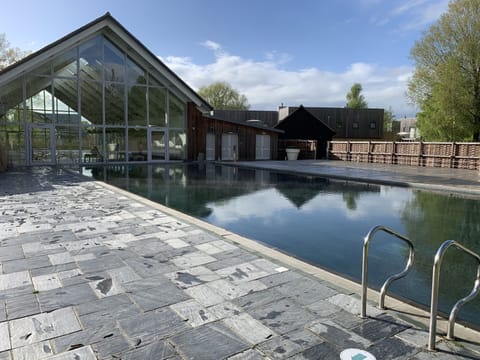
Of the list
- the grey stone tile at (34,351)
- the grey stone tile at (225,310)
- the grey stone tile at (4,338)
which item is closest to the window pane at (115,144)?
the grey stone tile at (4,338)

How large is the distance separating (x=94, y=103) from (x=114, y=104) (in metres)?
0.99

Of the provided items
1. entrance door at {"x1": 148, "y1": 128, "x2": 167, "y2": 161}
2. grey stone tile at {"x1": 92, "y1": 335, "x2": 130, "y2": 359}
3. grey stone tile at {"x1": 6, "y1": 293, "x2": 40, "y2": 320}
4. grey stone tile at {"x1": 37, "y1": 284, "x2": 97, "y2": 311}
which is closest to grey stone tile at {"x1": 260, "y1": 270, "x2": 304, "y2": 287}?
grey stone tile at {"x1": 92, "y1": 335, "x2": 130, "y2": 359}

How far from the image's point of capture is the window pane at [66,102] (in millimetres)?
16766

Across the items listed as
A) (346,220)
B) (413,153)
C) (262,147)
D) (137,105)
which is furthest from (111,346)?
(262,147)

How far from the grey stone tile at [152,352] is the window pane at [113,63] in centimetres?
1805

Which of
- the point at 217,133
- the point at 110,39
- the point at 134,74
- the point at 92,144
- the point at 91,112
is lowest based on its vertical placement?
the point at 92,144

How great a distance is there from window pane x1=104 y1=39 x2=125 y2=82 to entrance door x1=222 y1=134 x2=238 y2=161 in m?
7.18

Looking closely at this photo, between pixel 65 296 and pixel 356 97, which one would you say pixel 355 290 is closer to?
pixel 65 296

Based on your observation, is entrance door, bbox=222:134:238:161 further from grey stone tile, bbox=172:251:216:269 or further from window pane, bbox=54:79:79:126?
grey stone tile, bbox=172:251:216:269

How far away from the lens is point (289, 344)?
239 centimetres

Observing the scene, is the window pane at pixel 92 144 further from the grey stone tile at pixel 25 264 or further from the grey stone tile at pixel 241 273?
the grey stone tile at pixel 241 273

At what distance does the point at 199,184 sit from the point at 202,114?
416 inches

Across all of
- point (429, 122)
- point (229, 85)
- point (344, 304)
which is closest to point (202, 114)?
point (429, 122)

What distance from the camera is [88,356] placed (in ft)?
7.31
